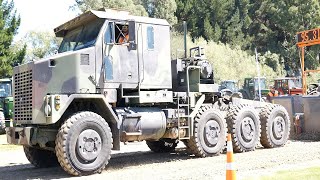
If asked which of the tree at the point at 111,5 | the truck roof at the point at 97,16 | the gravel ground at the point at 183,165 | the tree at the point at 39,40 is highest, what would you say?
the tree at the point at 111,5

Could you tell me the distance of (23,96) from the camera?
9797 millimetres

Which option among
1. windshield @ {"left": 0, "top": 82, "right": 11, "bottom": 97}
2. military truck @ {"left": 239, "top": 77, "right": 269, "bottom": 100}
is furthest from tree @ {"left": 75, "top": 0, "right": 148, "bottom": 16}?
windshield @ {"left": 0, "top": 82, "right": 11, "bottom": 97}

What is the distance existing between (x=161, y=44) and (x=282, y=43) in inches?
1983

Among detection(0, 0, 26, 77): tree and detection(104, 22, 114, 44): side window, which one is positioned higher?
detection(0, 0, 26, 77): tree

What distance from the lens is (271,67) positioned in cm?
5341

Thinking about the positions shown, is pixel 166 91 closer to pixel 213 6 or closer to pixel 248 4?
pixel 213 6

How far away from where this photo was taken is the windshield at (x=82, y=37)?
1021cm

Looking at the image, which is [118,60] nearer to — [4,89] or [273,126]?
[273,126]

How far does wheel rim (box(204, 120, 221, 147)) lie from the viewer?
11.5m

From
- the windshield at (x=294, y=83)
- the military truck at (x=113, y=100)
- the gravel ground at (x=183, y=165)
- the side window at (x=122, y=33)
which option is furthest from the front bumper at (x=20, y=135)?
the windshield at (x=294, y=83)

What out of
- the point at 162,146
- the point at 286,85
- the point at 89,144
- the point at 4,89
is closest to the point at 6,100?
the point at 4,89

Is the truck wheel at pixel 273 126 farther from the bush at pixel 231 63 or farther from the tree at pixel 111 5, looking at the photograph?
the tree at pixel 111 5

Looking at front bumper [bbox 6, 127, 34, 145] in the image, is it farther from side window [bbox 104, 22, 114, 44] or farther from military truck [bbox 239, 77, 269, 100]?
military truck [bbox 239, 77, 269, 100]

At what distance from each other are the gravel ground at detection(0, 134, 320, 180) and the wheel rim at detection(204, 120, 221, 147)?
1.43 ft
